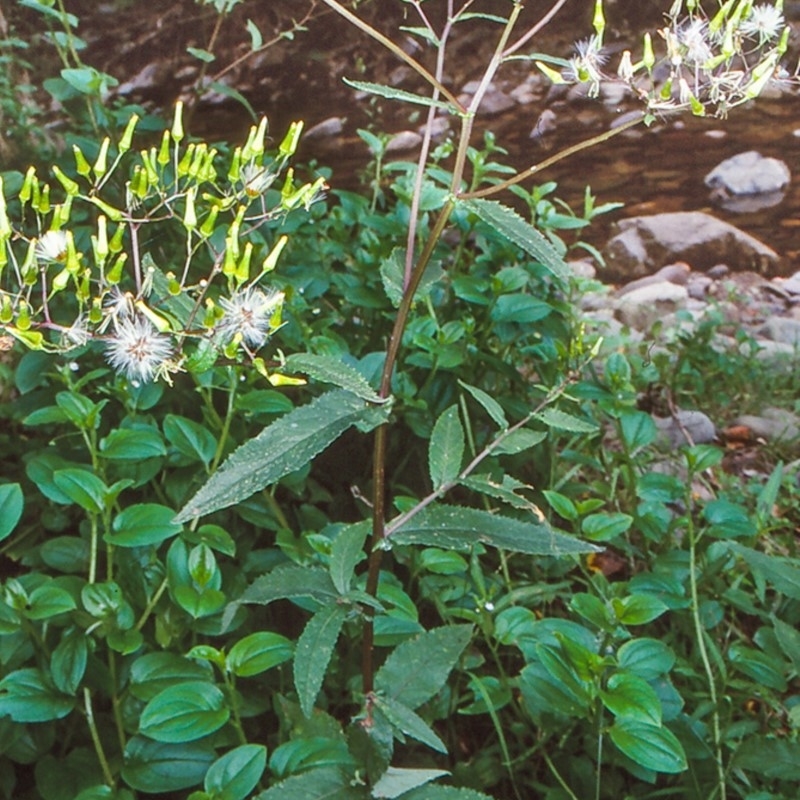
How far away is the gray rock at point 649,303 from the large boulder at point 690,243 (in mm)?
51

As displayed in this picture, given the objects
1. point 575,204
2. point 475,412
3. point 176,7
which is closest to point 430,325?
point 475,412

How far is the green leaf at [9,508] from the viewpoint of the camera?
27.2 inches

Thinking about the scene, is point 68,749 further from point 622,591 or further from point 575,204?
point 575,204

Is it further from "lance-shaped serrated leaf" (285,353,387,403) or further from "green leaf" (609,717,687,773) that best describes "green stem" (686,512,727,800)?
"lance-shaped serrated leaf" (285,353,387,403)

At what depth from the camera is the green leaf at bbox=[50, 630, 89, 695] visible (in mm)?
686

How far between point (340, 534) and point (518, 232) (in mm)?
246

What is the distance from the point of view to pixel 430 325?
3.40 feet

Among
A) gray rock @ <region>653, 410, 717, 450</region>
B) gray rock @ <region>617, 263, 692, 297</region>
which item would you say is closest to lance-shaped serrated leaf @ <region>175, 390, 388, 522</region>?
gray rock @ <region>653, 410, 717, 450</region>

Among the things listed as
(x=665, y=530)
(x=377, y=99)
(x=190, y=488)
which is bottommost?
(x=665, y=530)

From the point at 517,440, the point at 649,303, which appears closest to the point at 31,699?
the point at 517,440

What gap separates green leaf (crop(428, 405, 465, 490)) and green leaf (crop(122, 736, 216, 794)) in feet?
1.08

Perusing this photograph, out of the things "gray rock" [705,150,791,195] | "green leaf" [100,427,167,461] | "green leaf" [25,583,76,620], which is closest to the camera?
"green leaf" [25,583,76,620]

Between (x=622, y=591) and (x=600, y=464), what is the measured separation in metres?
0.28

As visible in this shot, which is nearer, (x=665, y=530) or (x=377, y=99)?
(x=665, y=530)
